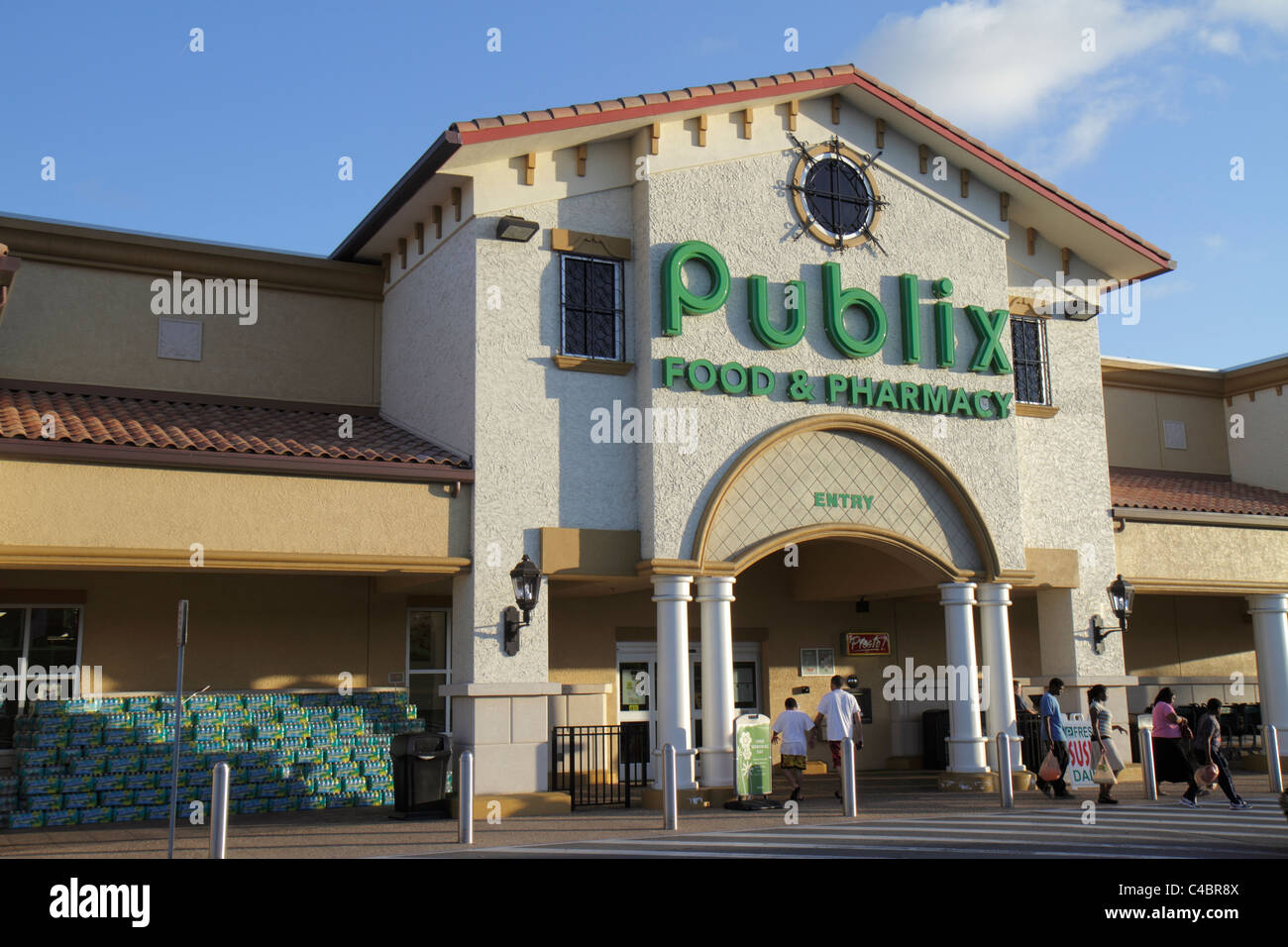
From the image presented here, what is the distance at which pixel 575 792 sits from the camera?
1805 cm

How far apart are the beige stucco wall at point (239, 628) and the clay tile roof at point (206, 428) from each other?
217 cm

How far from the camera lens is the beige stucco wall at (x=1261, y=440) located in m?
25.6

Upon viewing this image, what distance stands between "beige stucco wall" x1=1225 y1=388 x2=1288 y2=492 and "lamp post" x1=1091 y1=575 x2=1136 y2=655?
7.86 metres

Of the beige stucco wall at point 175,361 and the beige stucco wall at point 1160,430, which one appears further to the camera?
the beige stucco wall at point 1160,430

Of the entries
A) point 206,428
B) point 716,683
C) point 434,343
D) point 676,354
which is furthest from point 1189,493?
point 206,428

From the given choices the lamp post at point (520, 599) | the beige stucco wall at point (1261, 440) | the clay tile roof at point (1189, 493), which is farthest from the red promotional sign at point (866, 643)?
the beige stucco wall at point (1261, 440)

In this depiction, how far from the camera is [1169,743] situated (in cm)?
1655

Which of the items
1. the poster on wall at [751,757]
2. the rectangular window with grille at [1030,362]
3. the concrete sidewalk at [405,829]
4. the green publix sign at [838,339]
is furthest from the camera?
the rectangular window with grille at [1030,362]

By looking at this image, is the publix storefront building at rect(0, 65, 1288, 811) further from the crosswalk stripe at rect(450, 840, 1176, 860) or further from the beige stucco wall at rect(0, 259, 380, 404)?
the crosswalk stripe at rect(450, 840, 1176, 860)

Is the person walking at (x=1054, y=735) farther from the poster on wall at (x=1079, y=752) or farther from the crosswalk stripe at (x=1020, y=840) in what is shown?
the crosswalk stripe at (x=1020, y=840)

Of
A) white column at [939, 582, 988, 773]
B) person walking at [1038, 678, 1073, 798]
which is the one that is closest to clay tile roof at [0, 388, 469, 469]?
white column at [939, 582, 988, 773]
